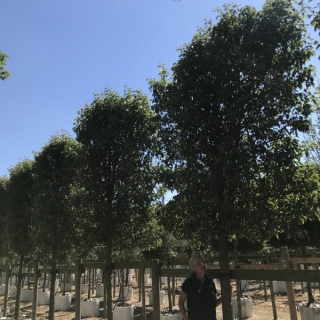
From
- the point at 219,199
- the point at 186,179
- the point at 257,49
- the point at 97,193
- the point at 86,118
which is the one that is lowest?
the point at 219,199

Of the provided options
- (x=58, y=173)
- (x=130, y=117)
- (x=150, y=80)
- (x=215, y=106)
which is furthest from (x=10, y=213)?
(x=215, y=106)

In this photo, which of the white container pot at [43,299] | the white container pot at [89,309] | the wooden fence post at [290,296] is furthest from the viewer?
the white container pot at [43,299]

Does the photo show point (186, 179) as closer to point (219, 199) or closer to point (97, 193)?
point (219, 199)

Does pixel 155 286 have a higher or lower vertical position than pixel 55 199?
lower

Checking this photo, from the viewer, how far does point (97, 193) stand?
290 inches

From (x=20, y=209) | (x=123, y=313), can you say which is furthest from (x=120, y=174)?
(x=20, y=209)

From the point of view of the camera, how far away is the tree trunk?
4512mm

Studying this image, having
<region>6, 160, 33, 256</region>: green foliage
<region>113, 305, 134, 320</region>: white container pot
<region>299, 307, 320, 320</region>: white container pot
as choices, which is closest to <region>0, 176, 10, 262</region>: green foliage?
<region>6, 160, 33, 256</region>: green foliage

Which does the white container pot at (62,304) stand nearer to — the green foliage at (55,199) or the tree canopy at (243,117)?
the green foliage at (55,199)

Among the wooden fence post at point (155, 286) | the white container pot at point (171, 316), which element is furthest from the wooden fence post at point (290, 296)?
the white container pot at point (171, 316)

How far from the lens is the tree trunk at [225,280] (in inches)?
178

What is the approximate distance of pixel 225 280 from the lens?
4.60 m

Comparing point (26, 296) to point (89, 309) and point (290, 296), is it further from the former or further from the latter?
point (290, 296)

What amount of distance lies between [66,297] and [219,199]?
44.6 ft
